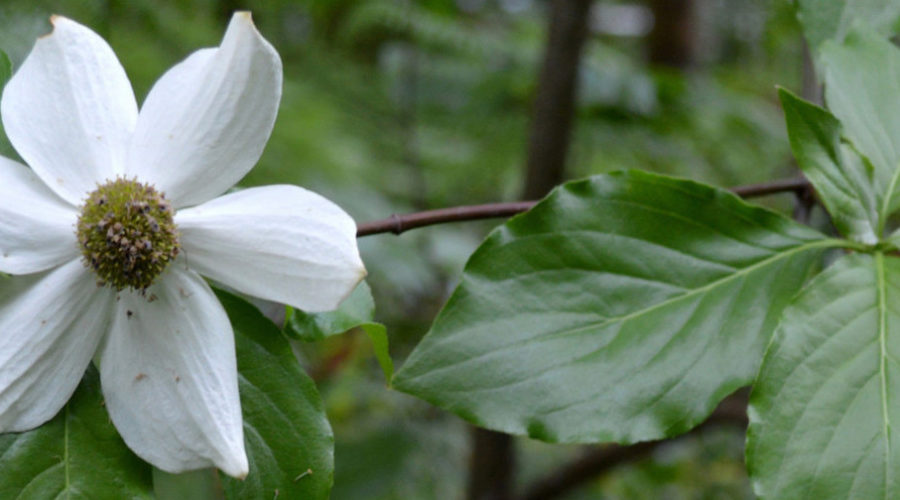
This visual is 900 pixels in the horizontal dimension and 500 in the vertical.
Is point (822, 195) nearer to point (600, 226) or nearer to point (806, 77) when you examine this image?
point (600, 226)

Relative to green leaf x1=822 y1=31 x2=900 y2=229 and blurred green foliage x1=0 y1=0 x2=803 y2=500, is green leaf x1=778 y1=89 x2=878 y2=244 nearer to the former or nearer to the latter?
green leaf x1=822 y1=31 x2=900 y2=229

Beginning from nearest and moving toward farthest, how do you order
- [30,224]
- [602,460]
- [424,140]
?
1. [30,224]
2. [602,460]
3. [424,140]

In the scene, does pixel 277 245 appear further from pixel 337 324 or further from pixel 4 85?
pixel 4 85

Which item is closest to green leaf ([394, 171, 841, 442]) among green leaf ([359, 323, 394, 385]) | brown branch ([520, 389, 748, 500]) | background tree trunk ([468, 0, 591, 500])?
green leaf ([359, 323, 394, 385])

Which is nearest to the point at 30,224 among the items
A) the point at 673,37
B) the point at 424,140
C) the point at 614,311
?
the point at 614,311

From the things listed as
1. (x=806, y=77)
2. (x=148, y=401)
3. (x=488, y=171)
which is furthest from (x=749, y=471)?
(x=488, y=171)

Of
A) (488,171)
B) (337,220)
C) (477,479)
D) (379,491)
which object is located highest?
(337,220)

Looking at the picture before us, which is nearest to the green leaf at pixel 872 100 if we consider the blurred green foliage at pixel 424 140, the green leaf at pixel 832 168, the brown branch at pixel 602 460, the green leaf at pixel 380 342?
the green leaf at pixel 832 168
